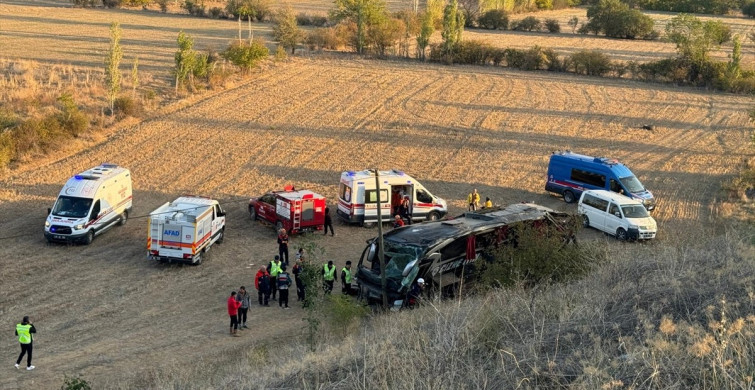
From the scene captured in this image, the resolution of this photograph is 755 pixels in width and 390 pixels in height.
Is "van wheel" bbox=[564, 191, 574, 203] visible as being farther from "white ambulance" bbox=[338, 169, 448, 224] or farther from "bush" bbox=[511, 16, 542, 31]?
"bush" bbox=[511, 16, 542, 31]

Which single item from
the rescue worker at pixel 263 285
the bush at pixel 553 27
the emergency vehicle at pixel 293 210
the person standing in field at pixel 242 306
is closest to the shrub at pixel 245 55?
the emergency vehicle at pixel 293 210

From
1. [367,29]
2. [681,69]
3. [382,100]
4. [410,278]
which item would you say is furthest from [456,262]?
[367,29]

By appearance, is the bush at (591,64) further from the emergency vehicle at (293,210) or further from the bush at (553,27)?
the emergency vehicle at (293,210)

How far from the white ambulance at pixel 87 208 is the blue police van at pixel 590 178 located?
586 inches

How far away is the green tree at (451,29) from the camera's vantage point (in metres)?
54.7

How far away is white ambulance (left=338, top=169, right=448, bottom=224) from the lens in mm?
24547

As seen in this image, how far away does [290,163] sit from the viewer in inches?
1210

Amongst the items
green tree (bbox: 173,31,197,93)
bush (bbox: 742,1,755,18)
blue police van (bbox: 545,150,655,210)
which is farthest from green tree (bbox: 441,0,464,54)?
bush (bbox: 742,1,755,18)

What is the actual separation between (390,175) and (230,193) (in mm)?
5907

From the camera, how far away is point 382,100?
140 ft

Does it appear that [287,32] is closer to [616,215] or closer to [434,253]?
[616,215]

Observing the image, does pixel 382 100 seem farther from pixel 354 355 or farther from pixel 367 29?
pixel 354 355

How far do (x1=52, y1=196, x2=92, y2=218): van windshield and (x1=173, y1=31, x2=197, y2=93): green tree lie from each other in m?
19.1

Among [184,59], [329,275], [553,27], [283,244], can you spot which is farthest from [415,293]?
[553,27]
